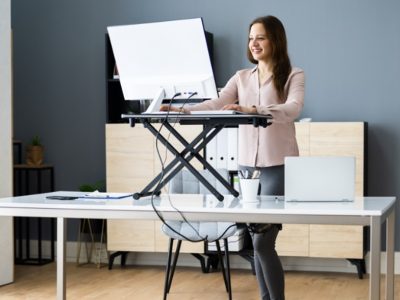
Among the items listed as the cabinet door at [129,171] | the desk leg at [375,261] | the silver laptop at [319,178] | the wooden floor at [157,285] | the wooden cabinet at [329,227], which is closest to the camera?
the desk leg at [375,261]

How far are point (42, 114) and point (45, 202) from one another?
3023 mm

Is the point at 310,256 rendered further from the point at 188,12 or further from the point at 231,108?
the point at 231,108

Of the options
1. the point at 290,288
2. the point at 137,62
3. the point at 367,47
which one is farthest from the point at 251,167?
the point at 367,47

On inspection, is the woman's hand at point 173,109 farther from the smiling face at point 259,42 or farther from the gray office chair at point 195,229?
the gray office chair at point 195,229

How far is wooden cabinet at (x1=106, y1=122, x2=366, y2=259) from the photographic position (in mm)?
4859

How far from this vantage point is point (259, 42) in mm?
3039

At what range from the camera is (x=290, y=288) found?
15.1 feet

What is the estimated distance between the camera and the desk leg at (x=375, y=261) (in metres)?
2.44

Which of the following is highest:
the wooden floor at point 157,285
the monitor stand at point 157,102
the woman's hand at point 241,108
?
the monitor stand at point 157,102

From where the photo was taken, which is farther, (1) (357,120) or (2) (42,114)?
(2) (42,114)

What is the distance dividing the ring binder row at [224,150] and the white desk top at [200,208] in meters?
1.98

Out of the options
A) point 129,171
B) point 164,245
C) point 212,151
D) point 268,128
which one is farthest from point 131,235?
point 268,128

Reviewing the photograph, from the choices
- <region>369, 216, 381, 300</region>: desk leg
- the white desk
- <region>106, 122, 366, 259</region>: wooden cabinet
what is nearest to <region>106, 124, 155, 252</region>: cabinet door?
<region>106, 122, 366, 259</region>: wooden cabinet

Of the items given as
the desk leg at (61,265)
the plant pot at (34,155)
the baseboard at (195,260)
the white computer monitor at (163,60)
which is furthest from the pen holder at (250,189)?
the plant pot at (34,155)
